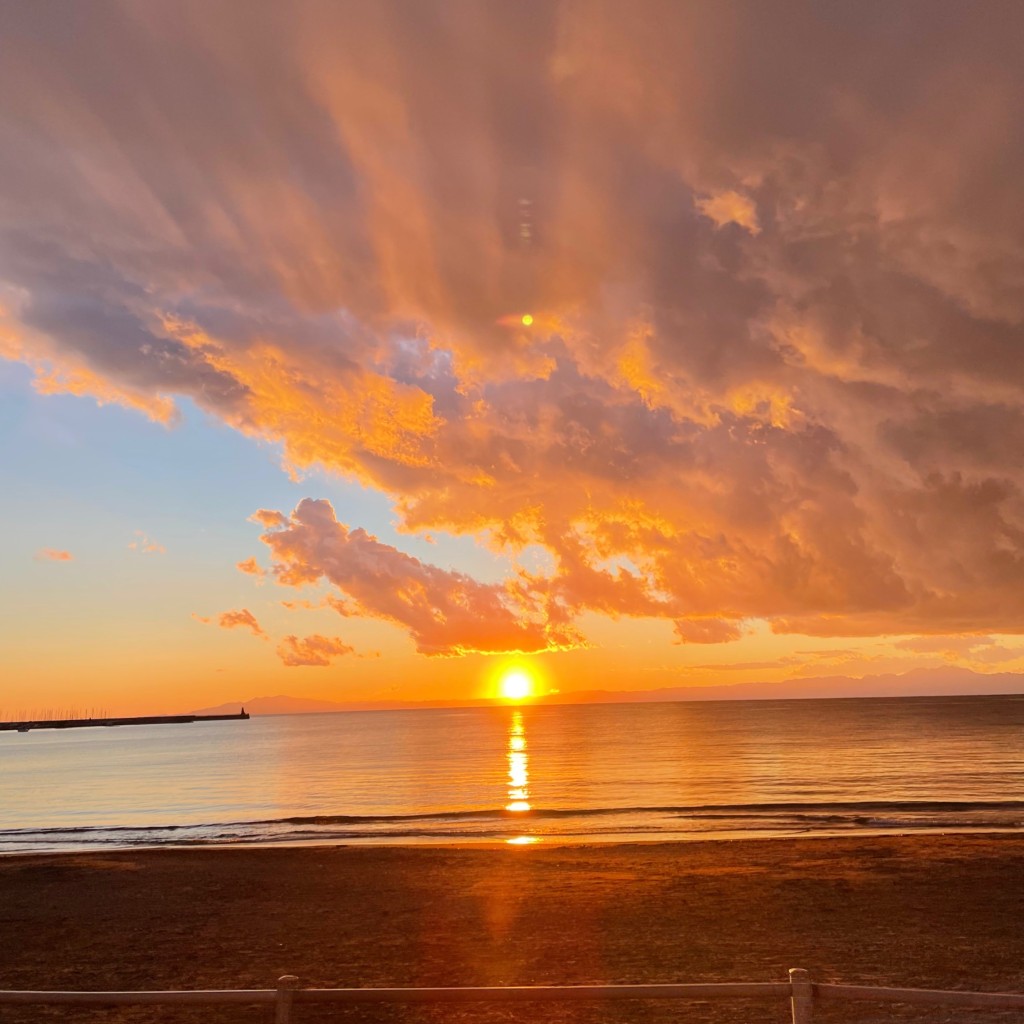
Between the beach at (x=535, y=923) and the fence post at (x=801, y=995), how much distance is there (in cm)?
662

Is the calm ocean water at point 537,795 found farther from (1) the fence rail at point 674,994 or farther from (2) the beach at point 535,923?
(1) the fence rail at point 674,994

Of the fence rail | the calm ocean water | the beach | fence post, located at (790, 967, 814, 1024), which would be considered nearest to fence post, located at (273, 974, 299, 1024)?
the fence rail

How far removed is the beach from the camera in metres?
14.3

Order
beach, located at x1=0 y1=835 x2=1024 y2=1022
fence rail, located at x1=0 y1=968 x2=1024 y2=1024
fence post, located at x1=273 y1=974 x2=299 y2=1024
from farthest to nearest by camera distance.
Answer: beach, located at x1=0 y1=835 x2=1024 y2=1022 < fence post, located at x1=273 y1=974 x2=299 y2=1024 < fence rail, located at x1=0 y1=968 x2=1024 y2=1024

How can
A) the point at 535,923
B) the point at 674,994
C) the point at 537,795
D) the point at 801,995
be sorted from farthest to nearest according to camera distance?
the point at 537,795, the point at 535,923, the point at 674,994, the point at 801,995

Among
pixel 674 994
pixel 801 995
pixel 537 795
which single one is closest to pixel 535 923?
pixel 674 994

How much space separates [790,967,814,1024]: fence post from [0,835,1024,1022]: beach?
6.62 metres

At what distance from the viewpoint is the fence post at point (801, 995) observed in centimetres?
592

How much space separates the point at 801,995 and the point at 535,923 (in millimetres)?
13377

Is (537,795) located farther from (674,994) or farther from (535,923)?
(674,994)

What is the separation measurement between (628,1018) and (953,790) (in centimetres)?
4745

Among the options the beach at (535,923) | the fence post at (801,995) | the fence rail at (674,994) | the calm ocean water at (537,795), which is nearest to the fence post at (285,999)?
the fence rail at (674,994)

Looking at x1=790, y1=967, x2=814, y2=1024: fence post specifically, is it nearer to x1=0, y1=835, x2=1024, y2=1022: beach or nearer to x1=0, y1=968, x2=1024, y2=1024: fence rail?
x1=0, y1=968, x2=1024, y2=1024: fence rail

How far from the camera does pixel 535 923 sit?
18.2 m
